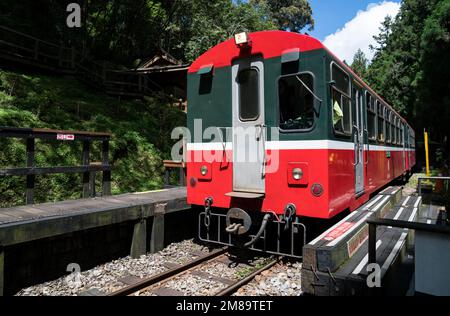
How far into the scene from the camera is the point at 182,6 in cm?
2477

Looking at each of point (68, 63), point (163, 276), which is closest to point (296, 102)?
point (163, 276)

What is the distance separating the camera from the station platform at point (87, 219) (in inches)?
162

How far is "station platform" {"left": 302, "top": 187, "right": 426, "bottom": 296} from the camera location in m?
3.56

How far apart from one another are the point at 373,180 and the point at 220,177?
3954 millimetres

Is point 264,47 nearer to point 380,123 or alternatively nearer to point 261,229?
point 261,229

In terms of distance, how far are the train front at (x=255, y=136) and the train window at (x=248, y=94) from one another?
0.02m

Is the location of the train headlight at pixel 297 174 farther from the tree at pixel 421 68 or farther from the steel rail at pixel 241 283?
the tree at pixel 421 68

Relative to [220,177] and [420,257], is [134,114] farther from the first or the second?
[420,257]

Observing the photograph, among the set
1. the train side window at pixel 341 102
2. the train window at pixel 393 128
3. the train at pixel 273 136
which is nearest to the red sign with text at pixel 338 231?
the train at pixel 273 136

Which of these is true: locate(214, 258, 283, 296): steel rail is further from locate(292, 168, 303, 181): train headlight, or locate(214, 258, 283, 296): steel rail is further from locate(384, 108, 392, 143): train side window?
locate(384, 108, 392, 143): train side window

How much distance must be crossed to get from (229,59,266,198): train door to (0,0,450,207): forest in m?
5.92

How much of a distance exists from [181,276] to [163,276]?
0.29 m

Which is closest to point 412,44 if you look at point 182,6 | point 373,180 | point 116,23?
point 182,6

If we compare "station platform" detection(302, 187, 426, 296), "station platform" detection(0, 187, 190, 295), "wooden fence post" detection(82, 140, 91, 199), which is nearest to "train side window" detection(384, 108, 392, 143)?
"station platform" detection(302, 187, 426, 296)
